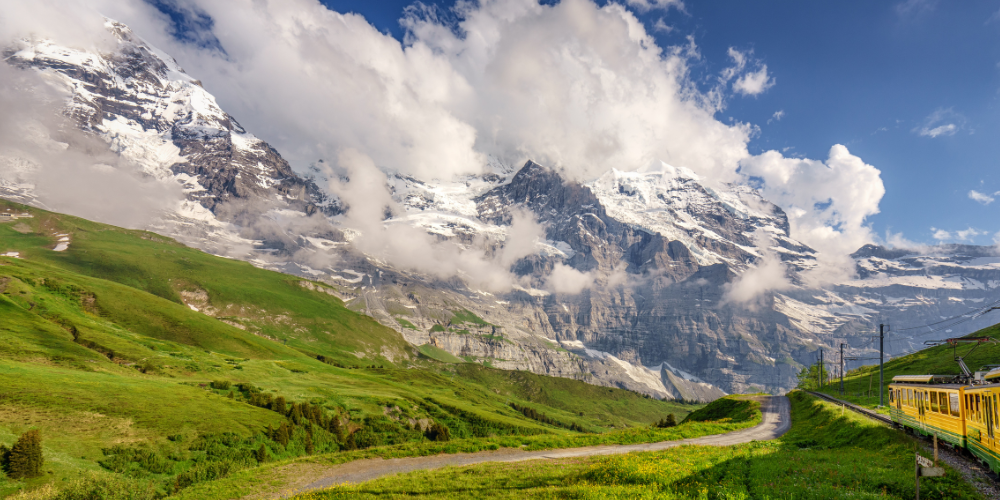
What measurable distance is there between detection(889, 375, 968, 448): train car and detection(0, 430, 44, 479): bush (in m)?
61.6

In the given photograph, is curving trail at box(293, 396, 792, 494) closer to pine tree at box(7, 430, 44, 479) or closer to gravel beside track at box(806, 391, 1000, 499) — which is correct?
gravel beside track at box(806, 391, 1000, 499)

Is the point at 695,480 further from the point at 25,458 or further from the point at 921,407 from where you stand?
the point at 25,458

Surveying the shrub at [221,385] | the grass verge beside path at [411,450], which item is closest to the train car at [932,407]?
the grass verge beside path at [411,450]

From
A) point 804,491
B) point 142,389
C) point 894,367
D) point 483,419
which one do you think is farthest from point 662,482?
point 894,367

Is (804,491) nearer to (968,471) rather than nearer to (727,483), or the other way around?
(727,483)

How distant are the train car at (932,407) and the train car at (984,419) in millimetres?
1078

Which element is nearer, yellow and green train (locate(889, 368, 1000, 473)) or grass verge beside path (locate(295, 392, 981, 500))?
grass verge beside path (locate(295, 392, 981, 500))

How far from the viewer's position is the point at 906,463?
25.6 meters

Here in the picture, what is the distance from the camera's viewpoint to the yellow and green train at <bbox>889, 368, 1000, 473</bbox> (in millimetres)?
24578

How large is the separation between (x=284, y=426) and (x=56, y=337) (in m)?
61.7

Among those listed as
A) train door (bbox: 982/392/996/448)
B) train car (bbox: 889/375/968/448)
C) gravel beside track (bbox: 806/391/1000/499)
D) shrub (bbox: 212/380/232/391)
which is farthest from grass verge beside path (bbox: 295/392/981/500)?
shrub (bbox: 212/380/232/391)

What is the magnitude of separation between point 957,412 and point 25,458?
220 ft

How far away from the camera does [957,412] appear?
1207 inches

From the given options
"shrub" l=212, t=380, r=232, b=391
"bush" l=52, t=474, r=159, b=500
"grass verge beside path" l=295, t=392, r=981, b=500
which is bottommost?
"bush" l=52, t=474, r=159, b=500
